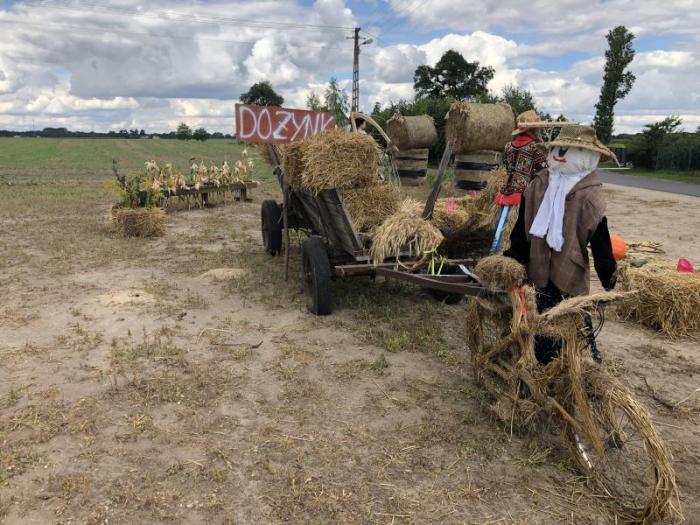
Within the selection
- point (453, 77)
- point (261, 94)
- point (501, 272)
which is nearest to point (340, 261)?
point (501, 272)

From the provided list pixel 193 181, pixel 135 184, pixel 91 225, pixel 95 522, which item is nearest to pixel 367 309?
pixel 95 522

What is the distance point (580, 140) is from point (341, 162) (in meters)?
2.66

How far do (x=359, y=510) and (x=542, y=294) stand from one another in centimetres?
165

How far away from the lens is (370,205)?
537 centimetres

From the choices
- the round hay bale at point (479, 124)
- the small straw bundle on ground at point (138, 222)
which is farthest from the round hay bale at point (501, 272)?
the round hay bale at point (479, 124)

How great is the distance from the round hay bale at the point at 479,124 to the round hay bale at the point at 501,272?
8.13 meters

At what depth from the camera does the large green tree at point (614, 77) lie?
1459 inches

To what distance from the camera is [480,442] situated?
10.6 ft

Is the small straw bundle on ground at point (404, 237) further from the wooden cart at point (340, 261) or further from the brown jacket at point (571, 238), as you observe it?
the brown jacket at point (571, 238)

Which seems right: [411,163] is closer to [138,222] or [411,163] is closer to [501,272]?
[138,222]

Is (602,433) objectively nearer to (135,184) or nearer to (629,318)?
(629,318)

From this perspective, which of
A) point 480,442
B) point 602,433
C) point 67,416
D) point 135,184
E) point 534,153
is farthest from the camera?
point 135,184

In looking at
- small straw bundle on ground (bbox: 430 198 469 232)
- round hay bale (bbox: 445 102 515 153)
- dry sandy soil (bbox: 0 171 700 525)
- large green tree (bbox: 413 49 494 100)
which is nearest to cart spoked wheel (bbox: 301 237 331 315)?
dry sandy soil (bbox: 0 171 700 525)

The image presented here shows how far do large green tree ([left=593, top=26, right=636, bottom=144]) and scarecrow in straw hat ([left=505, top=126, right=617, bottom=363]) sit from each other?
3821 cm
